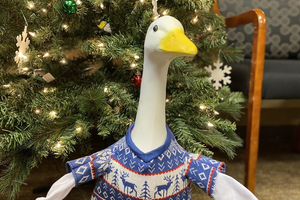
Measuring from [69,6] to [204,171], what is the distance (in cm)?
43

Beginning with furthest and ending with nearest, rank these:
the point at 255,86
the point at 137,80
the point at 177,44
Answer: the point at 255,86, the point at 137,80, the point at 177,44

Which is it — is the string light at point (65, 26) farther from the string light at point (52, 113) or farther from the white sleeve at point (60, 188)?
the white sleeve at point (60, 188)

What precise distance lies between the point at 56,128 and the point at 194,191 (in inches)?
18.9

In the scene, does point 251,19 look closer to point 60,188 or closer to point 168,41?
point 168,41

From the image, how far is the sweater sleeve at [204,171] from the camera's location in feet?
1.60

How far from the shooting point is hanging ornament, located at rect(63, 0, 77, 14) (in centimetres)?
59

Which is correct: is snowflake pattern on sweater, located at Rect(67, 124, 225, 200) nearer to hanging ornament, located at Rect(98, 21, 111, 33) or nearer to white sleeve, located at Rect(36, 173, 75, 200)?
white sleeve, located at Rect(36, 173, 75, 200)

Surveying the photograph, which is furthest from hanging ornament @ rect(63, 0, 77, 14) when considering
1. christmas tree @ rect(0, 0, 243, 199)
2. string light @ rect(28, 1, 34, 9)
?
string light @ rect(28, 1, 34, 9)

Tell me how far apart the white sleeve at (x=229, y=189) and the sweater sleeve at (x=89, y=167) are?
20 cm

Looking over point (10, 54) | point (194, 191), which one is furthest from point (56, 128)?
point (194, 191)

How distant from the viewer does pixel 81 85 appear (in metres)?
0.71

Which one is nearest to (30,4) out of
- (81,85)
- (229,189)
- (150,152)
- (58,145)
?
(81,85)

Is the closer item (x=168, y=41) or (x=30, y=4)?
(x=168, y=41)

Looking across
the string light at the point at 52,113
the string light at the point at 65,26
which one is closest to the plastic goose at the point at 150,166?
the string light at the point at 52,113
